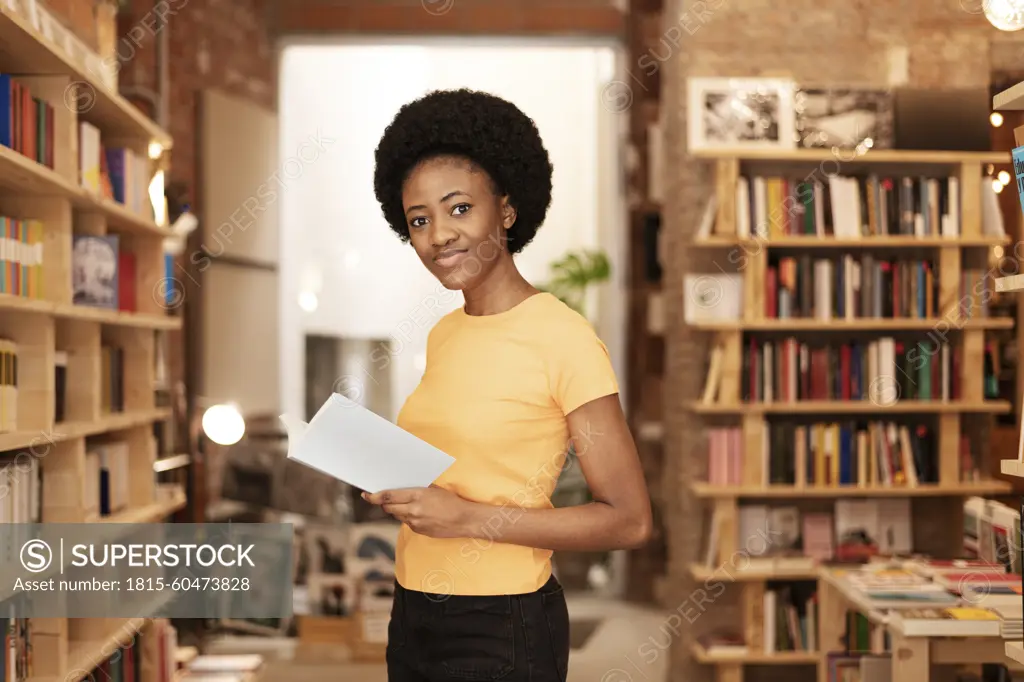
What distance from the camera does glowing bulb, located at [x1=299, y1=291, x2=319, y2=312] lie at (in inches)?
243

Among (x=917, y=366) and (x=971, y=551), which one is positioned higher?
(x=917, y=366)

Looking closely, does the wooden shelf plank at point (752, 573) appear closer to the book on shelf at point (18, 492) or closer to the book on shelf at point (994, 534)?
the book on shelf at point (994, 534)

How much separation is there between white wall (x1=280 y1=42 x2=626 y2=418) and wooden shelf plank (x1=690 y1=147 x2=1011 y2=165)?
204 centimetres

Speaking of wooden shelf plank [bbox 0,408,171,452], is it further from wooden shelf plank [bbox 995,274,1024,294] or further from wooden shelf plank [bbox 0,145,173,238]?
wooden shelf plank [bbox 995,274,1024,294]

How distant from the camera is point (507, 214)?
1752mm

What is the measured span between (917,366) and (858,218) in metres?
0.65

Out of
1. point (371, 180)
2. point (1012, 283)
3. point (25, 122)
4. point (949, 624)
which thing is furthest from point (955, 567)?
point (371, 180)

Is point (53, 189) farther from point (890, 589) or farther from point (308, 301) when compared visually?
point (308, 301)

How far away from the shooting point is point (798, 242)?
13.6 feet

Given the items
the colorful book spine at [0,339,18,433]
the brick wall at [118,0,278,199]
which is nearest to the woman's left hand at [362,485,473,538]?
the colorful book spine at [0,339,18,433]

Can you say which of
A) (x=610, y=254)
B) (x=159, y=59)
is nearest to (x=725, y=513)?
(x=610, y=254)

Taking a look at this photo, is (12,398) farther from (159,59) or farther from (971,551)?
(159,59)

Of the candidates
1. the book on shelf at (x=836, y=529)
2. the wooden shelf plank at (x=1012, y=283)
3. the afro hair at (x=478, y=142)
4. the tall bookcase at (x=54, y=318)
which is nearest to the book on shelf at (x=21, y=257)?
the tall bookcase at (x=54, y=318)

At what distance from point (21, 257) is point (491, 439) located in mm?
1409
